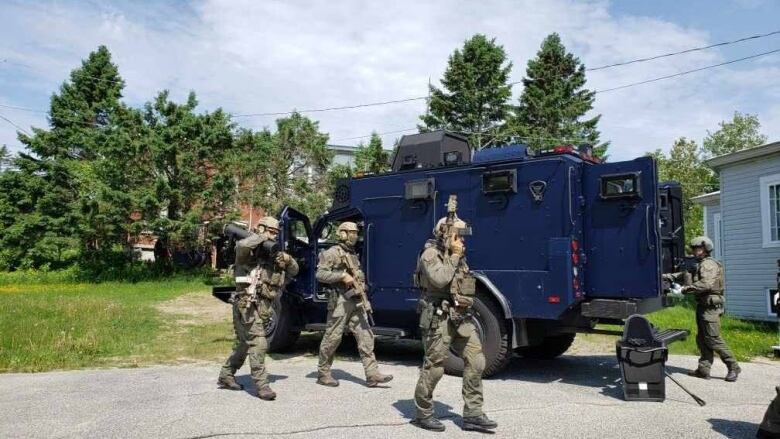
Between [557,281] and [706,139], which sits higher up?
[706,139]

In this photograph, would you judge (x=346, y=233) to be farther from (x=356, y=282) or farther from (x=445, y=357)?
(x=445, y=357)

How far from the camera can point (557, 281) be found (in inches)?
275

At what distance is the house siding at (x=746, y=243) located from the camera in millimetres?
14117

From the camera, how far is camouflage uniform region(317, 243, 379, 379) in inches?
276

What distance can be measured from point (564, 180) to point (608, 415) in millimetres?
2645

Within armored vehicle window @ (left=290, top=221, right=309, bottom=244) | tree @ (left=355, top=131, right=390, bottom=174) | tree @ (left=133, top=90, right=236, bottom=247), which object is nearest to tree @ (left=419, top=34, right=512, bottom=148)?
tree @ (left=355, top=131, right=390, bottom=174)

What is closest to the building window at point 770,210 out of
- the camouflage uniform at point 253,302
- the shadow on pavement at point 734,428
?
the shadow on pavement at point 734,428

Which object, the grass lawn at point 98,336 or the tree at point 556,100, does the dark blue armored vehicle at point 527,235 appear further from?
the tree at point 556,100

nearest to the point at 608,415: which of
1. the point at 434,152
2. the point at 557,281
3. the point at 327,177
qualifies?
the point at 557,281

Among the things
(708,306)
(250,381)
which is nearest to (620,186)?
(708,306)

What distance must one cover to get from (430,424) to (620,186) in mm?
3624

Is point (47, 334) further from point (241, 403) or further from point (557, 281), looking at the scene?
point (557, 281)

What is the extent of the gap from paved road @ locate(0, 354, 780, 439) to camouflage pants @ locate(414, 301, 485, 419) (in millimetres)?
238

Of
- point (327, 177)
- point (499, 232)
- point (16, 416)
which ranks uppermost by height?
point (327, 177)
